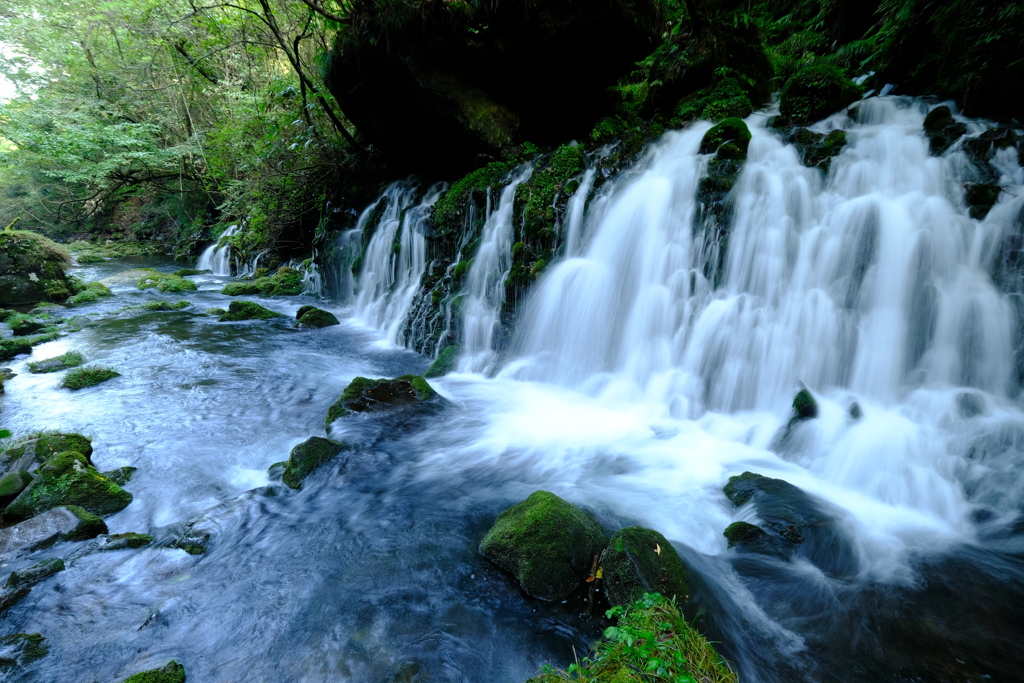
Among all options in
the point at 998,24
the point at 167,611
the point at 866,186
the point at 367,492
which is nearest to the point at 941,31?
the point at 998,24

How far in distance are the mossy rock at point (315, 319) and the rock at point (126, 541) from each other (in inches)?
295

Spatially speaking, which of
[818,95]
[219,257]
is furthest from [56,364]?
[219,257]

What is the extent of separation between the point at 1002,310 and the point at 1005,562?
8.35 feet

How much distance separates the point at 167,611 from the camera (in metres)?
3.11

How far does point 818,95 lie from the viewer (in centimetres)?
722

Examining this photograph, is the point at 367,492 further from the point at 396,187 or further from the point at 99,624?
the point at 396,187

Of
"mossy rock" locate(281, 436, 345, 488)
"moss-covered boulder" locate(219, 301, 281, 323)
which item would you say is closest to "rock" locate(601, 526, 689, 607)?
"mossy rock" locate(281, 436, 345, 488)

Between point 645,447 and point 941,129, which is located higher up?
point 941,129

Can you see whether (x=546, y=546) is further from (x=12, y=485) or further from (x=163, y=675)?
(x=12, y=485)

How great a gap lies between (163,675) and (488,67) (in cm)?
983

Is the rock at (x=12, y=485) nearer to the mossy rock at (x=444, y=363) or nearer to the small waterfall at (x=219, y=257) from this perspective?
the mossy rock at (x=444, y=363)

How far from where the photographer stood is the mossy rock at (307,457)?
15.4 feet

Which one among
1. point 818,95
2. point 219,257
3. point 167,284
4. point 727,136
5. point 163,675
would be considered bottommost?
point 163,675

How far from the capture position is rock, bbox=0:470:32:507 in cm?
389
